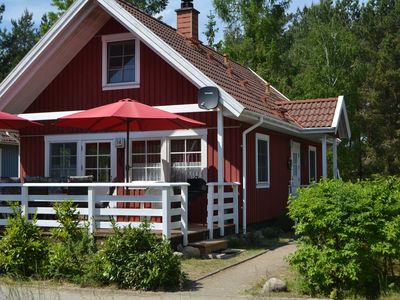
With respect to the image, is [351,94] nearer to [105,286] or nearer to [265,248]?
[265,248]

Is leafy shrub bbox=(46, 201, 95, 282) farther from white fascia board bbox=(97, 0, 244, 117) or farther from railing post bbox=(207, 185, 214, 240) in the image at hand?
white fascia board bbox=(97, 0, 244, 117)

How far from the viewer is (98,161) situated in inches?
595

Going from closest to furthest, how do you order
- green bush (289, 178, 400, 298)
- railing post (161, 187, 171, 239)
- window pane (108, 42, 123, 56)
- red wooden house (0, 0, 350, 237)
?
green bush (289, 178, 400, 298) → railing post (161, 187, 171, 239) → red wooden house (0, 0, 350, 237) → window pane (108, 42, 123, 56)

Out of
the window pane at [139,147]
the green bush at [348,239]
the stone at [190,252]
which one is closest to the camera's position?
the green bush at [348,239]

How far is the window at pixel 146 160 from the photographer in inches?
564

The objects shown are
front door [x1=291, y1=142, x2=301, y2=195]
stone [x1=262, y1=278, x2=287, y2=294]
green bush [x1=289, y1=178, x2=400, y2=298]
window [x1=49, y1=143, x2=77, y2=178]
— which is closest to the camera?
green bush [x1=289, y1=178, x2=400, y2=298]

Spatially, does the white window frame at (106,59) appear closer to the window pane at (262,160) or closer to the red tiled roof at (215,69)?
the red tiled roof at (215,69)

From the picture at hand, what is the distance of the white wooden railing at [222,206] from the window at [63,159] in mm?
4217

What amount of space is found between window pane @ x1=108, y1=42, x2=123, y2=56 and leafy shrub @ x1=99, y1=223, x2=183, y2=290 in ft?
24.0

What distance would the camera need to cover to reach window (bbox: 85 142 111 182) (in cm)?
1499

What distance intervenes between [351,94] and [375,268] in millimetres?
25409

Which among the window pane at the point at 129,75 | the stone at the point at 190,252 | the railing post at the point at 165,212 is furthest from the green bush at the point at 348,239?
the window pane at the point at 129,75

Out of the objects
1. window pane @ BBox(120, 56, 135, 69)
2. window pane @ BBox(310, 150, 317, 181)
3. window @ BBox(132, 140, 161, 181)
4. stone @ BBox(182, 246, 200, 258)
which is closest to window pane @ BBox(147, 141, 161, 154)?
window @ BBox(132, 140, 161, 181)

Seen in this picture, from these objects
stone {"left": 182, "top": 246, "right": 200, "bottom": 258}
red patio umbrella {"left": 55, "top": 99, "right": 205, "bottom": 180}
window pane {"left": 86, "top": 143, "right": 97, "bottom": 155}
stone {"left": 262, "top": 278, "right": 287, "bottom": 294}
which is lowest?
stone {"left": 262, "top": 278, "right": 287, "bottom": 294}
